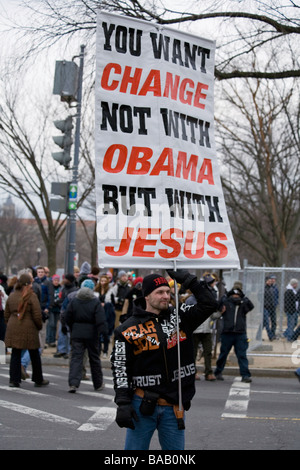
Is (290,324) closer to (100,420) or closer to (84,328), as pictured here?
(84,328)

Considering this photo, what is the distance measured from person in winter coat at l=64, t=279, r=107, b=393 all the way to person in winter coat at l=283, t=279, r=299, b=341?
27.6ft

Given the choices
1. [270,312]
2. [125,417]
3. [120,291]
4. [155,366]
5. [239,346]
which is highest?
[120,291]

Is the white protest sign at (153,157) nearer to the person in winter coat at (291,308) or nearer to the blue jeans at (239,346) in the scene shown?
the blue jeans at (239,346)

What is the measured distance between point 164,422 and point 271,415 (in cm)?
516

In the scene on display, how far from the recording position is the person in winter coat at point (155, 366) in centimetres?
516

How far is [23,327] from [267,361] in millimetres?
6662

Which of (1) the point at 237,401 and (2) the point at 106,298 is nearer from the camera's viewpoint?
(1) the point at 237,401

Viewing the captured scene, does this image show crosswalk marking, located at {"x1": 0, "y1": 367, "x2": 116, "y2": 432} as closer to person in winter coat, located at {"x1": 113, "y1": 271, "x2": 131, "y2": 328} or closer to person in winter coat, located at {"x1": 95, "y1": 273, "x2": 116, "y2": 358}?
person in winter coat, located at {"x1": 95, "y1": 273, "x2": 116, "y2": 358}

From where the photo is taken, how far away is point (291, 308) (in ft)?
64.1

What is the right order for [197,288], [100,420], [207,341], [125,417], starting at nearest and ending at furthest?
1. [125,417]
2. [197,288]
3. [100,420]
4. [207,341]

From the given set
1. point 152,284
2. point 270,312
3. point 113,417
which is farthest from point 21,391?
point 270,312

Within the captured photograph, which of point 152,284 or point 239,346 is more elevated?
point 152,284
